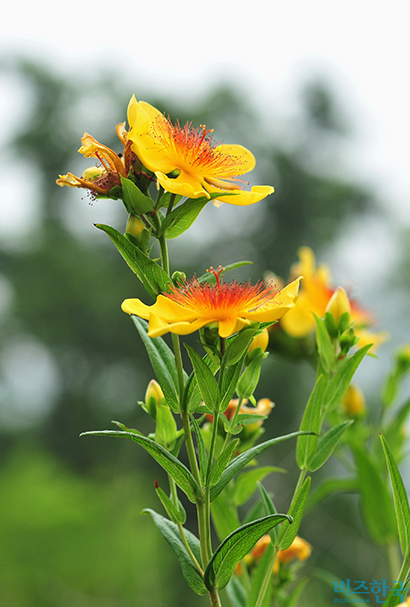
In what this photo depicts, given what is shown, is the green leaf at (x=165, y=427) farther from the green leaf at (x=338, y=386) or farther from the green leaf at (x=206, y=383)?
the green leaf at (x=338, y=386)

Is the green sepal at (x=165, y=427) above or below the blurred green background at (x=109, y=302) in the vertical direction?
above

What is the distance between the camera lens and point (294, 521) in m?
0.45

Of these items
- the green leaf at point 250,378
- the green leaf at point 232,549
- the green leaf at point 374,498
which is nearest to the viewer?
the green leaf at point 232,549

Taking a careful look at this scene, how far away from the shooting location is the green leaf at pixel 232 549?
1.19 ft

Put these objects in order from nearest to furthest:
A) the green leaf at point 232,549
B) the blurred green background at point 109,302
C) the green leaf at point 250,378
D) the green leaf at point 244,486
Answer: the green leaf at point 232,549, the green leaf at point 250,378, the green leaf at point 244,486, the blurred green background at point 109,302

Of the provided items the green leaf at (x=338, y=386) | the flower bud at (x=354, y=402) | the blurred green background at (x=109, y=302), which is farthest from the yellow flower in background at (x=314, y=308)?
the blurred green background at (x=109, y=302)

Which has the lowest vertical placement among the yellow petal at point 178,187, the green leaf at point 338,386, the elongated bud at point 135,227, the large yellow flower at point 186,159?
the green leaf at point 338,386

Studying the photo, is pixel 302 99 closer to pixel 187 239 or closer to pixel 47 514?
pixel 187 239

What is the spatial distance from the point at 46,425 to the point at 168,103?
484 cm

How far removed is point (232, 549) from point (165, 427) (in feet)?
0.39

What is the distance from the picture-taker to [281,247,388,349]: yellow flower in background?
814 mm

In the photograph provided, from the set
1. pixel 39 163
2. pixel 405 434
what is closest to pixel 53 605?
pixel 405 434

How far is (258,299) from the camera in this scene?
0.45 m

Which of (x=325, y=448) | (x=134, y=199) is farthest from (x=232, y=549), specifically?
(x=134, y=199)
